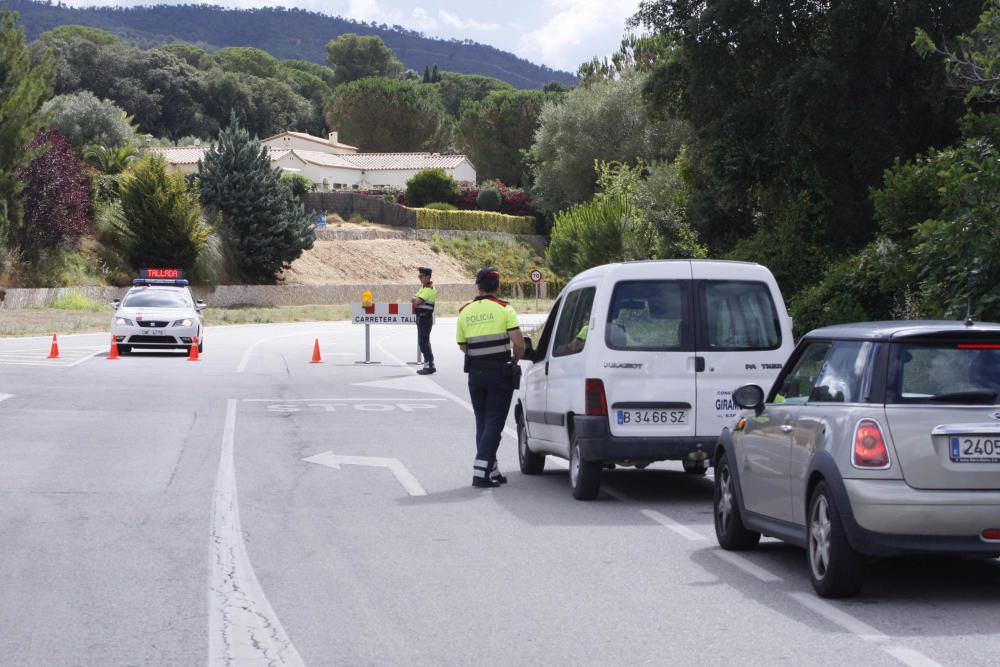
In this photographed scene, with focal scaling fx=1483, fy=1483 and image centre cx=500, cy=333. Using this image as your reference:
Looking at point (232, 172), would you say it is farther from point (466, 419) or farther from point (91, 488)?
point (91, 488)

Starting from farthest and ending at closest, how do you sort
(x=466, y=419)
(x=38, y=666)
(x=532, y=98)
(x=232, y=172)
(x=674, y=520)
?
1. (x=532, y=98)
2. (x=232, y=172)
3. (x=466, y=419)
4. (x=674, y=520)
5. (x=38, y=666)

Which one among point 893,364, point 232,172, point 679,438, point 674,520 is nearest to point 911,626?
point 893,364

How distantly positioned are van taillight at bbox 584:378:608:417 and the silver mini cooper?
3517 mm

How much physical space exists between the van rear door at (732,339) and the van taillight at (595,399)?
2.61 ft

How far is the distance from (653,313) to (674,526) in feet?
6.82

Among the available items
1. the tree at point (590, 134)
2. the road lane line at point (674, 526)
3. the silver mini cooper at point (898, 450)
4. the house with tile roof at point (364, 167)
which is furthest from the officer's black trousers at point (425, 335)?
the house with tile roof at point (364, 167)

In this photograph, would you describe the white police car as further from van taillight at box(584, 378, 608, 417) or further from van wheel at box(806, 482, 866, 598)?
van wheel at box(806, 482, 866, 598)

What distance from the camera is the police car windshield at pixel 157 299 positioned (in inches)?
1335

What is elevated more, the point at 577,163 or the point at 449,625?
the point at 577,163

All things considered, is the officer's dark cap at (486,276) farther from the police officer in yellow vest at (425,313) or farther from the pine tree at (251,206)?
the pine tree at (251,206)

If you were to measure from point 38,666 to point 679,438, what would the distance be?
6616mm

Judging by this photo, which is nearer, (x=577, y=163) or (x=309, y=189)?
(x=577, y=163)

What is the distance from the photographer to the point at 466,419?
19.8 meters

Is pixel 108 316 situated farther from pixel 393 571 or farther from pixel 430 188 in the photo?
pixel 430 188
